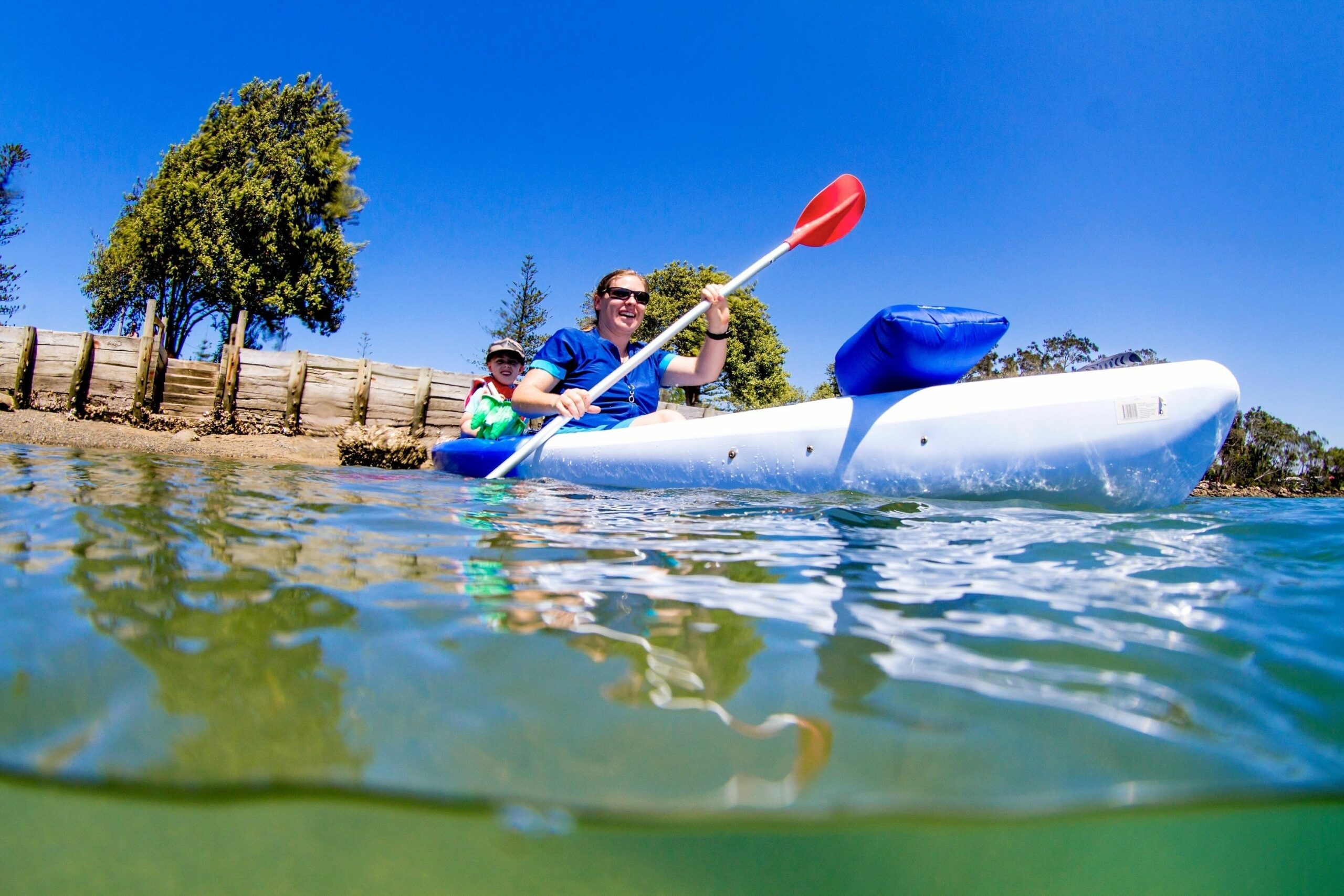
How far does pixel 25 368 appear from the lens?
30.1ft

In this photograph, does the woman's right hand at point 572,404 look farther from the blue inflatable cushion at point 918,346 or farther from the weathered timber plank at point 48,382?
the weathered timber plank at point 48,382

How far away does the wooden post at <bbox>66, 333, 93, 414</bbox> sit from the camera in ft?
30.2

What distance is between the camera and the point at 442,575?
145 centimetres

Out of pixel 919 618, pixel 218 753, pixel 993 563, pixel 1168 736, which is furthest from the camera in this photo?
→ pixel 993 563

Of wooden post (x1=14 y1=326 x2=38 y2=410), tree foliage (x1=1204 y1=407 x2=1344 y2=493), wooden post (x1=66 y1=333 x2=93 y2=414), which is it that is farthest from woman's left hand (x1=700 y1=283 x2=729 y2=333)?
tree foliage (x1=1204 y1=407 x2=1344 y2=493)

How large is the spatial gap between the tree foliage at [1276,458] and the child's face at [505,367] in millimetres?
13771

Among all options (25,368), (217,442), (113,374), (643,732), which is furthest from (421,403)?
(643,732)

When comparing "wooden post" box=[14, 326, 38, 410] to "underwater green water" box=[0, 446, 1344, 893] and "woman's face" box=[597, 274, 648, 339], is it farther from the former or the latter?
"underwater green water" box=[0, 446, 1344, 893]

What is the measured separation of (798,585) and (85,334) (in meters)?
11.7

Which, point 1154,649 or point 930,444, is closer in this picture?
point 1154,649

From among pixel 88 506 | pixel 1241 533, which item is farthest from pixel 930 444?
pixel 88 506

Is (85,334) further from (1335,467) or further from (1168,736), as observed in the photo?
(1335,467)

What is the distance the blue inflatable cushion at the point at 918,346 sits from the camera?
3.02 m

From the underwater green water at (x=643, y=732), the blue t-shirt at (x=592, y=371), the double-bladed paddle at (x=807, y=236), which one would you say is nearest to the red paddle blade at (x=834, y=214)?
the double-bladed paddle at (x=807, y=236)
